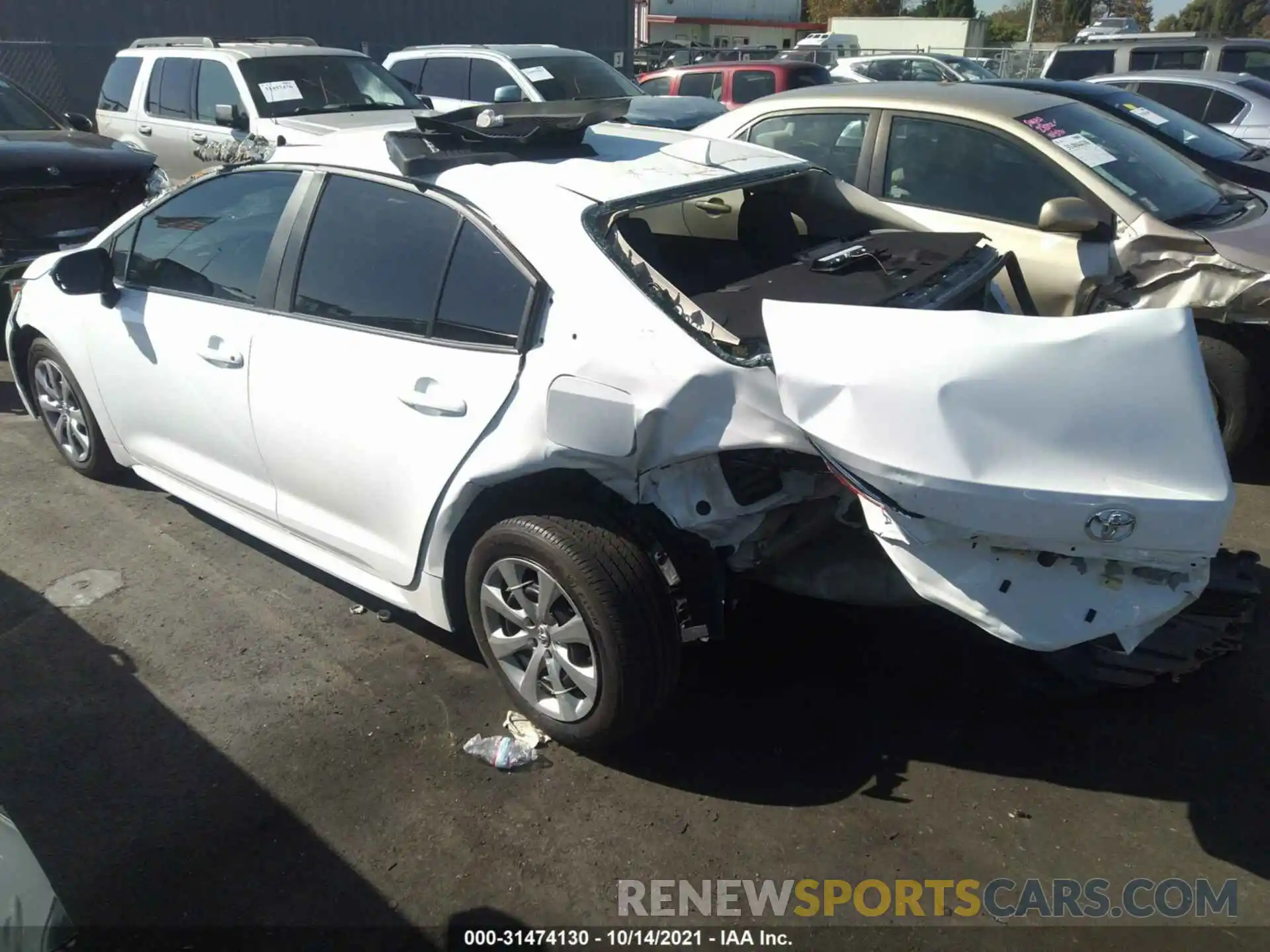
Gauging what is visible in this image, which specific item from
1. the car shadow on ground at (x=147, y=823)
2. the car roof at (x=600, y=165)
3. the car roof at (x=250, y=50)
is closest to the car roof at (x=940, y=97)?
the car roof at (x=600, y=165)

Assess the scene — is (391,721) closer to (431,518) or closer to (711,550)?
(431,518)

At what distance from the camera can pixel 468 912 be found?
257 cm

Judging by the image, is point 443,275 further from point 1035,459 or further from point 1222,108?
point 1222,108

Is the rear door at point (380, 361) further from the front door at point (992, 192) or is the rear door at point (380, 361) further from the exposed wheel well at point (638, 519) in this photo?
the front door at point (992, 192)

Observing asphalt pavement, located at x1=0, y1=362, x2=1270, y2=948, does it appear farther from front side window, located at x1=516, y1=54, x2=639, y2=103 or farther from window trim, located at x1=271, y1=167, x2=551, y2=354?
front side window, located at x1=516, y1=54, x2=639, y2=103

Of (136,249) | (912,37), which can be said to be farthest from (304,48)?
(912,37)

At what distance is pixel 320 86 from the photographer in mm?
9180

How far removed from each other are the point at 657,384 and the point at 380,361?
1.04m

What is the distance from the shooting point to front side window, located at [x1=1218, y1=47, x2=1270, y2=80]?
459 inches

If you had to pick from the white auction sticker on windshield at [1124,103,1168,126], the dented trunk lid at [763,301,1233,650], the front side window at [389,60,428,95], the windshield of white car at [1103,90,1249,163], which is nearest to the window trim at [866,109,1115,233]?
the windshield of white car at [1103,90,1249,163]

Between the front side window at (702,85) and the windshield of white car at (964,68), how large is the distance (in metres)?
5.99

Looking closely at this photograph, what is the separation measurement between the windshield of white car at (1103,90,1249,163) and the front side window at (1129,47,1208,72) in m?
5.46

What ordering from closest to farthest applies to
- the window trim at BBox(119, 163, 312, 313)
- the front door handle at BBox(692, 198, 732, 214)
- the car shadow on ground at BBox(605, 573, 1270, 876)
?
1. the car shadow on ground at BBox(605, 573, 1270, 876)
2. the window trim at BBox(119, 163, 312, 313)
3. the front door handle at BBox(692, 198, 732, 214)

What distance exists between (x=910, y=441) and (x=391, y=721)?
1.93 meters
